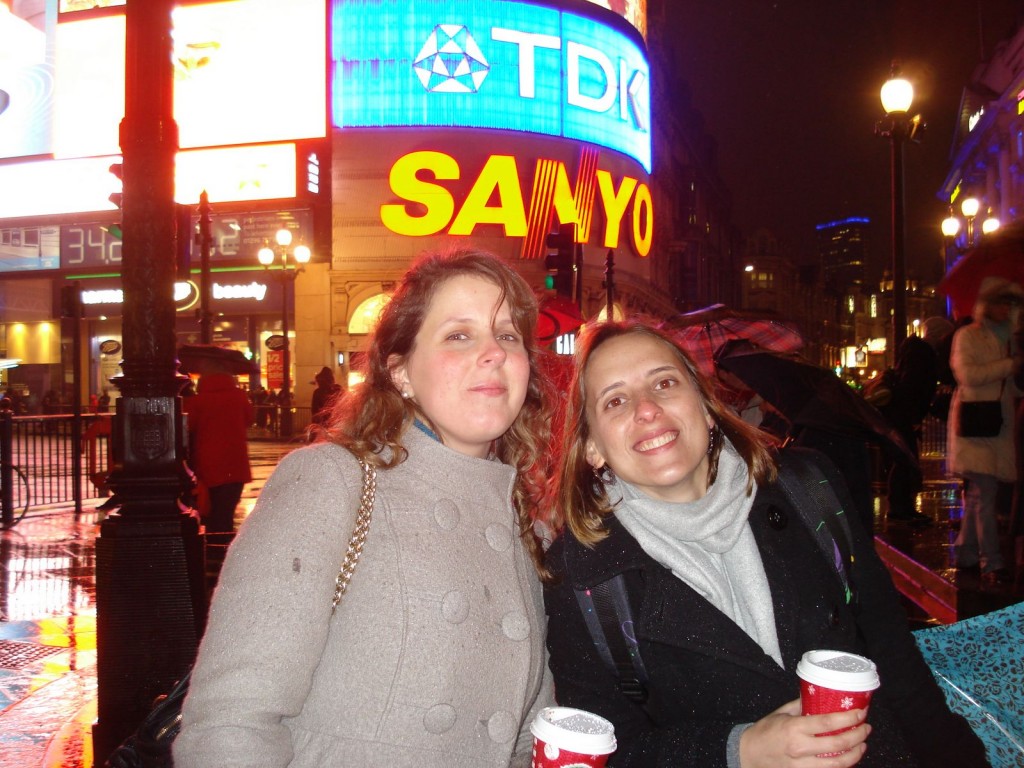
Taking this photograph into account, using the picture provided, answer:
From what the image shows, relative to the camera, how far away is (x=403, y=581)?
2.00 metres

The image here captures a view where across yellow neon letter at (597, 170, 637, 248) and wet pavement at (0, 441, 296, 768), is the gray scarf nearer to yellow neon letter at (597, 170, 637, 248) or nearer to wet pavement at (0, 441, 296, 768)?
wet pavement at (0, 441, 296, 768)

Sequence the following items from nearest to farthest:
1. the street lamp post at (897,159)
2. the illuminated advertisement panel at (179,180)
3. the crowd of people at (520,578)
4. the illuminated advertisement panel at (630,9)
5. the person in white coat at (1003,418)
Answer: the crowd of people at (520,578)
the person in white coat at (1003,418)
the street lamp post at (897,159)
the illuminated advertisement panel at (179,180)
the illuminated advertisement panel at (630,9)

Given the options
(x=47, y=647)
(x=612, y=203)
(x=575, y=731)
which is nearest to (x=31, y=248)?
(x=612, y=203)

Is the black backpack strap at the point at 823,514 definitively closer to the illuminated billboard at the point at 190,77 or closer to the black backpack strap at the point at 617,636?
the black backpack strap at the point at 617,636

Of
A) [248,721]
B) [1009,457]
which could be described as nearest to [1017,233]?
[1009,457]

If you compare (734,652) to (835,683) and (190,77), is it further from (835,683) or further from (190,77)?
(190,77)

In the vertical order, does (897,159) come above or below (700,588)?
above

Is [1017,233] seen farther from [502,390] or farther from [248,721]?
[248,721]

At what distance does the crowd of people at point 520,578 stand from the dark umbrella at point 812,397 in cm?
203

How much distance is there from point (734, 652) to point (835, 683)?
415 millimetres

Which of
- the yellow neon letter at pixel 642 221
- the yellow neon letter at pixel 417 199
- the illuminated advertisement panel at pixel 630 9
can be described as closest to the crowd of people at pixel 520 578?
the yellow neon letter at pixel 417 199

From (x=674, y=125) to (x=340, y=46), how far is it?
24.2 metres

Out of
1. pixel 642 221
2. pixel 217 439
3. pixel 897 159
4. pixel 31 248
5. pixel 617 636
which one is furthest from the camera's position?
pixel 642 221

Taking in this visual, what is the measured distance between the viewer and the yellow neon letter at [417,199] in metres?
26.3
